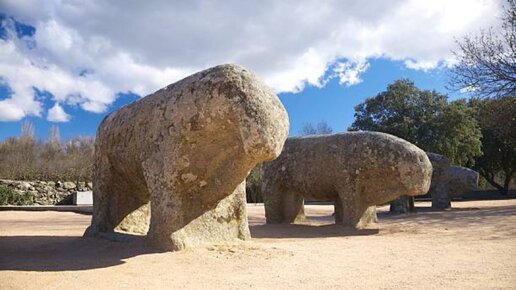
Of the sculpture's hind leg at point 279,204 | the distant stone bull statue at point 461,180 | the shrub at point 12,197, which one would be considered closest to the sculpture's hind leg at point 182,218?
the sculpture's hind leg at point 279,204

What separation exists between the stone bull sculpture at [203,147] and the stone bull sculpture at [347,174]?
12.2 feet

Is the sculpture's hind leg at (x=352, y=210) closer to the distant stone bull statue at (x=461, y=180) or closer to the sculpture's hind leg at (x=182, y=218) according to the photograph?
the sculpture's hind leg at (x=182, y=218)

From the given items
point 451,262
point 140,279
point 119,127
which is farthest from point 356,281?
point 119,127

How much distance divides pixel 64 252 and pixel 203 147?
216cm

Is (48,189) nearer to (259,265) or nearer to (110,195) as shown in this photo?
(110,195)

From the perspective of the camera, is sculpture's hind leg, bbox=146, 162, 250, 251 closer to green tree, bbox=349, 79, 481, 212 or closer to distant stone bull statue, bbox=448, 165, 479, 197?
distant stone bull statue, bbox=448, 165, 479, 197

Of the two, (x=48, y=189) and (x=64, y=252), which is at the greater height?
(x=48, y=189)

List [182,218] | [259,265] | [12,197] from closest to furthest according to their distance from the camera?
[259,265]
[182,218]
[12,197]

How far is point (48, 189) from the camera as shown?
21.0 metres

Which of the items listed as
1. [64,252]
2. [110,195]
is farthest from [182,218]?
[110,195]

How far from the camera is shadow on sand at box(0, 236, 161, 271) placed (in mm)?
4559

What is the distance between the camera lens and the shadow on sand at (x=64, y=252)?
4559 mm

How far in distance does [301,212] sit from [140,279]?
6.64 m

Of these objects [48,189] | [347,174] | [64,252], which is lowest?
[64,252]
